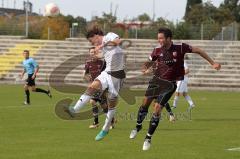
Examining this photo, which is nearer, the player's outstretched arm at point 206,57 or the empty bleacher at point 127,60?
the player's outstretched arm at point 206,57

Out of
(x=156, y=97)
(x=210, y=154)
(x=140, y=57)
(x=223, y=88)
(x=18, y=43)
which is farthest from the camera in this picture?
(x=18, y=43)

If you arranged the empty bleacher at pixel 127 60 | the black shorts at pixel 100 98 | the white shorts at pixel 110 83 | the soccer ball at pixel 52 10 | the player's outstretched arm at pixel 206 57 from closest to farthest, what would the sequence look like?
the player's outstretched arm at pixel 206 57 → the white shorts at pixel 110 83 → the black shorts at pixel 100 98 → the empty bleacher at pixel 127 60 → the soccer ball at pixel 52 10

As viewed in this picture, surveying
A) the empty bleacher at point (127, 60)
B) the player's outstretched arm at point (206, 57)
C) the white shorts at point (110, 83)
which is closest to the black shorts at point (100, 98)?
the white shorts at point (110, 83)

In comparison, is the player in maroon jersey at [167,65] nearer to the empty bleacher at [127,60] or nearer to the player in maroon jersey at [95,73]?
the player in maroon jersey at [95,73]

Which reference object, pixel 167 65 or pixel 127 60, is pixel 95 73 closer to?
pixel 167 65

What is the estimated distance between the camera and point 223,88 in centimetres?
4459

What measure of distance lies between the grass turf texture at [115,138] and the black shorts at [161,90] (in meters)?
0.98

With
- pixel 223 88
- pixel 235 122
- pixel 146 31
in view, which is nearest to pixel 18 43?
pixel 146 31

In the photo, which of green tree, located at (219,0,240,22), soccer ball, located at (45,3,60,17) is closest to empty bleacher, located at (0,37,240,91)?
soccer ball, located at (45,3,60,17)

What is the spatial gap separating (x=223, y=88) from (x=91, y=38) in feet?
102

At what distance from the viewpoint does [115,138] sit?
49.1ft

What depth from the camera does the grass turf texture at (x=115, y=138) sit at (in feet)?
40.0

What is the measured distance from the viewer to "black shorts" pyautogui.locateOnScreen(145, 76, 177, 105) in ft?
43.3

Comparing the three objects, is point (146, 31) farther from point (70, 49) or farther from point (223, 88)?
point (223, 88)
